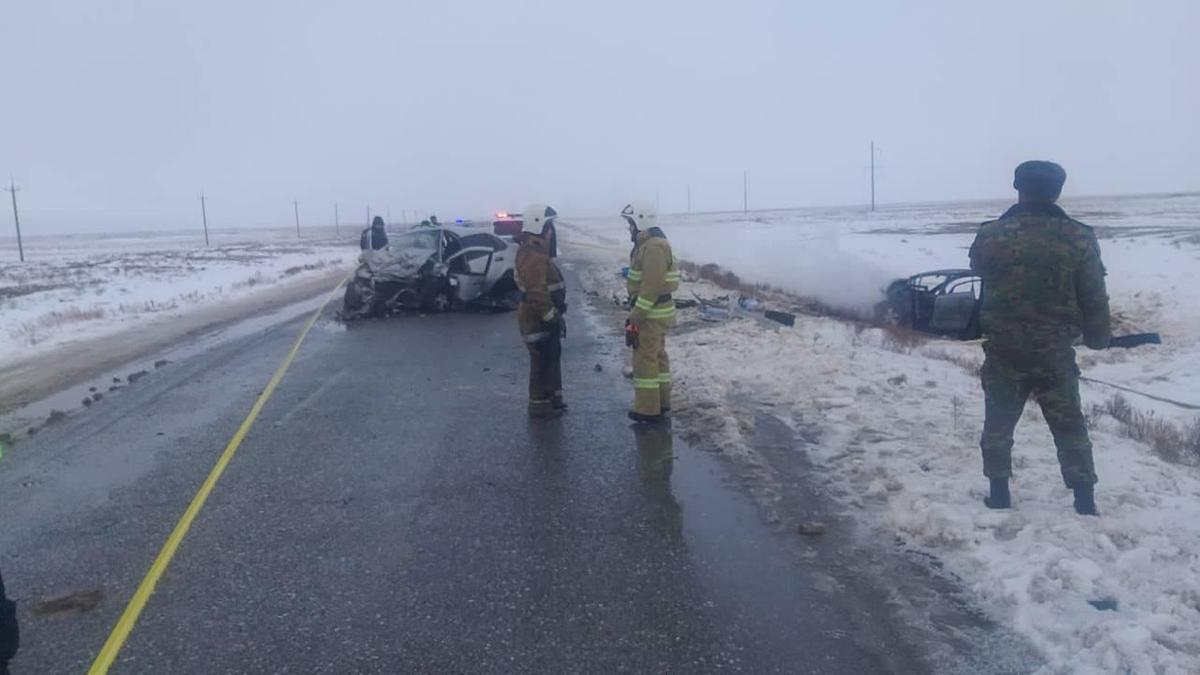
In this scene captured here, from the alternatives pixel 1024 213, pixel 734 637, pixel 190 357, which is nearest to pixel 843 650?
pixel 734 637

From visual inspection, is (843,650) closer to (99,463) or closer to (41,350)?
(99,463)

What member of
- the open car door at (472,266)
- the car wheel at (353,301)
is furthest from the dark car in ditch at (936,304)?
the car wheel at (353,301)

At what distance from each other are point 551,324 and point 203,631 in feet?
16.8

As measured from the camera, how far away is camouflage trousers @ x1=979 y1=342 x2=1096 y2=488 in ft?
18.0

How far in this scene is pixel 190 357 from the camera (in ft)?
46.9

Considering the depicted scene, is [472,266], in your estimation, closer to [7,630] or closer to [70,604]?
[70,604]

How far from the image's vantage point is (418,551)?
5562 mm

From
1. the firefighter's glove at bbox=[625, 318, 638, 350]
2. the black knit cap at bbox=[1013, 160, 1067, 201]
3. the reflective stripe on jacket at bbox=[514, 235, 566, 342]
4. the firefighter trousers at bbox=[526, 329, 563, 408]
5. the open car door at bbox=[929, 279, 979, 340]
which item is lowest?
the open car door at bbox=[929, 279, 979, 340]

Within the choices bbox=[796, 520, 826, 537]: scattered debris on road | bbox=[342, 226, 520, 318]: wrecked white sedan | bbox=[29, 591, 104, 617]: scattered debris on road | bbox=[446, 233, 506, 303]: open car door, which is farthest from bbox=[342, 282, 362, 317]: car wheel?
bbox=[796, 520, 826, 537]: scattered debris on road

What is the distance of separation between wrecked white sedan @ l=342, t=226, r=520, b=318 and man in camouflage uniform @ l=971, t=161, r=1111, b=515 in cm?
1350

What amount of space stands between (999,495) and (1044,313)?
3.61 feet

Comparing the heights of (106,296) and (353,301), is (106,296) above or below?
below

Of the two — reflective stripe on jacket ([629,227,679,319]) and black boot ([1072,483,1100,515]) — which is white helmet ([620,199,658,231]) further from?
black boot ([1072,483,1100,515])

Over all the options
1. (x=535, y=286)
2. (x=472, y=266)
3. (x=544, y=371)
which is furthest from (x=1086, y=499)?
(x=472, y=266)
